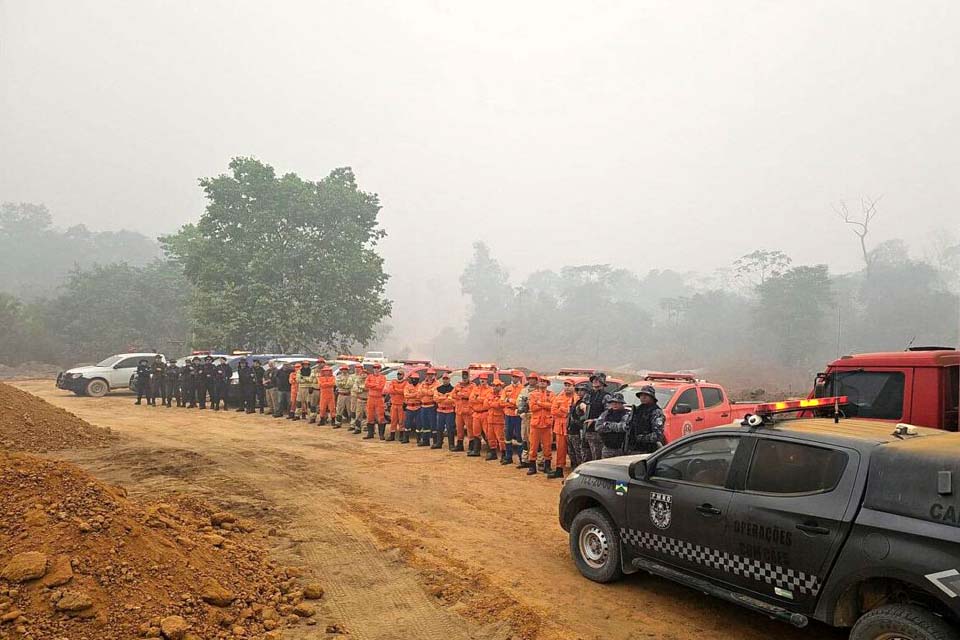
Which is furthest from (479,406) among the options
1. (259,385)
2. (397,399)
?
(259,385)

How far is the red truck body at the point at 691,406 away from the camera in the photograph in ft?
33.7

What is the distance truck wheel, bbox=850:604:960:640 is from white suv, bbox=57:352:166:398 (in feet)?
80.7

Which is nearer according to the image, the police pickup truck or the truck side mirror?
the police pickup truck

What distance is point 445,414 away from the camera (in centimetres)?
1288

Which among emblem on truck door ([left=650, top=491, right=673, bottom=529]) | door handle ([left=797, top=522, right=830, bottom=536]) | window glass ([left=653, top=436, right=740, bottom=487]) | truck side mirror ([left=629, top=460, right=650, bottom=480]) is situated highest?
window glass ([left=653, top=436, right=740, bottom=487])

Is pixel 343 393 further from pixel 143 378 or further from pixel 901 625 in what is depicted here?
pixel 901 625

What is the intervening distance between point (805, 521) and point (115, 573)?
4949 millimetres

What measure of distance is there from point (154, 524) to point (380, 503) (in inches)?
127

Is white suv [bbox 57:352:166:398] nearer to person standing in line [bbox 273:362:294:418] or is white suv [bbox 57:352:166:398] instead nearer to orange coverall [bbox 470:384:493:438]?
person standing in line [bbox 273:362:294:418]

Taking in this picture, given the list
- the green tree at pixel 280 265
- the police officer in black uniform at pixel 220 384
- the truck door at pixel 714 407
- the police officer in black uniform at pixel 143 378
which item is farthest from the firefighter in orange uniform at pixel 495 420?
the green tree at pixel 280 265

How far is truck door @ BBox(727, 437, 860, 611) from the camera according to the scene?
3.84 meters

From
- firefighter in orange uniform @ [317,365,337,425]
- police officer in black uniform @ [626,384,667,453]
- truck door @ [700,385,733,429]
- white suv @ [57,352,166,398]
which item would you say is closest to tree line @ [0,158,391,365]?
white suv @ [57,352,166,398]

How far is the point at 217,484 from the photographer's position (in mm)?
8844

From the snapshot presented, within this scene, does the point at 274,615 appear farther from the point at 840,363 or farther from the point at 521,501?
the point at 840,363
